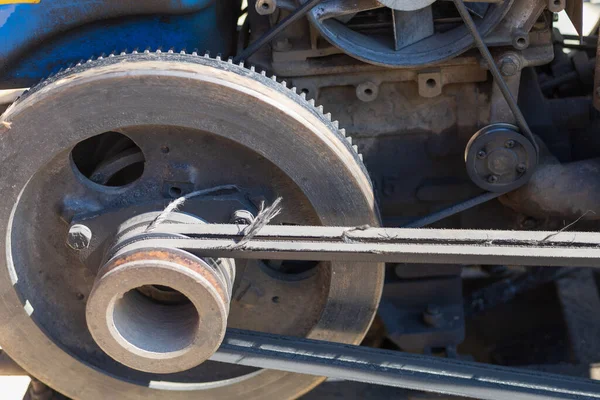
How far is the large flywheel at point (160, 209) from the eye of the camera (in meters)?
1.54

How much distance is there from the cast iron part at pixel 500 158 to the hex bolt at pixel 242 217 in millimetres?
514

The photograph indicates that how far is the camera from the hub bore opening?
1600 mm

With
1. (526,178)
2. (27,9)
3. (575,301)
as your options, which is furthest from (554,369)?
(27,9)

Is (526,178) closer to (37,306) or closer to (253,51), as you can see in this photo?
(253,51)

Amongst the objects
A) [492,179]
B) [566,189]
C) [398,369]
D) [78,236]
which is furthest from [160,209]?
[566,189]

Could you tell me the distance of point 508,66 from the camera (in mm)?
1726

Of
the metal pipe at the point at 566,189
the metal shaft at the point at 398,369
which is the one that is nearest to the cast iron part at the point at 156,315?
the metal shaft at the point at 398,369

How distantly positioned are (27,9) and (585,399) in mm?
1433

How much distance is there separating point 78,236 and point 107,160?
0.21 meters

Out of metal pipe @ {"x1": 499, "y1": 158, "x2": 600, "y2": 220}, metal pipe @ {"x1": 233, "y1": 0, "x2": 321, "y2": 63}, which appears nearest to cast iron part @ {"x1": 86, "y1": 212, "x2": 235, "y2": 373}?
metal pipe @ {"x1": 233, "y1": 0, "x2": 321, "y2": 63}

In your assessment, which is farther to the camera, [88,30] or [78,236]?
[88,30]

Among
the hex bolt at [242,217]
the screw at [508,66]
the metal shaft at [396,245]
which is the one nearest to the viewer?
the metal shaft at [396,245]

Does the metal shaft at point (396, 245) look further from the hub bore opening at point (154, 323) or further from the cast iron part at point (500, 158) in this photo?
the cast iron part at point (500, 158)

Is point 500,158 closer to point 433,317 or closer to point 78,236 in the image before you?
point 433,317
